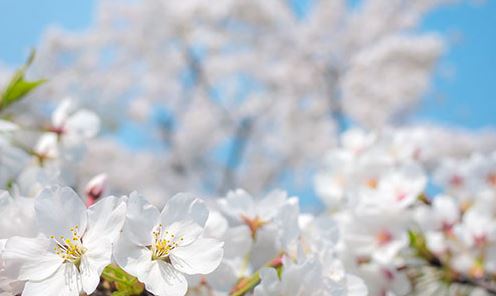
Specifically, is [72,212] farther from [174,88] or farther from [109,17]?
[109,17]

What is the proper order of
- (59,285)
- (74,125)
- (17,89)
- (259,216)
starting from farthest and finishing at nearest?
(74,125), (17,89), (259,216), (59,285)

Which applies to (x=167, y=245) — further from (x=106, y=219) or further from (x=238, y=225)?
(x=238, y=225)

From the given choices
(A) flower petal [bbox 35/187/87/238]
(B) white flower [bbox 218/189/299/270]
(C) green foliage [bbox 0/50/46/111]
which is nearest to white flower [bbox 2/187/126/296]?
(A) flower petal [bbox 35/187/87/238]

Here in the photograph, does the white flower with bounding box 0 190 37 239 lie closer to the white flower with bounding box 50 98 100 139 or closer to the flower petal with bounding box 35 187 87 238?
the flower petal with bounding box 35 187 87 238

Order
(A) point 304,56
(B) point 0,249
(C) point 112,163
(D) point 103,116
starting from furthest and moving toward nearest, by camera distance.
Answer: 1. (C) point 112,163
2. (A) point 304,56
3. (D) point 103,116
4. (B) point 0,249

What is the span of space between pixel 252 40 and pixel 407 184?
674 centimetres

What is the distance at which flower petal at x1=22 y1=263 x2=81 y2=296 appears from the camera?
0.36m

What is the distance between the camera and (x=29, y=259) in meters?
0.37

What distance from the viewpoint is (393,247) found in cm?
78

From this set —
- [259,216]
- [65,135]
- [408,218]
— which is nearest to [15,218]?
[259,216]

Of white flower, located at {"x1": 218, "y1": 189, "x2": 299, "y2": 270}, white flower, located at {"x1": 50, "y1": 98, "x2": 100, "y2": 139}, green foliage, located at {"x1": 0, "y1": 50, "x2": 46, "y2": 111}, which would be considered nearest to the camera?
white flower, located at {"x1": 218, "y1": 189, "x2": 299, "y2": 270}

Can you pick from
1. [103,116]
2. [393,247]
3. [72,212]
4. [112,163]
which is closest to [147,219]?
[72,212]

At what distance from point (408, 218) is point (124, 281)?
0.54m

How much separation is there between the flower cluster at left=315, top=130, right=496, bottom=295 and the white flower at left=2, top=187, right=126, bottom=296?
0.41m
